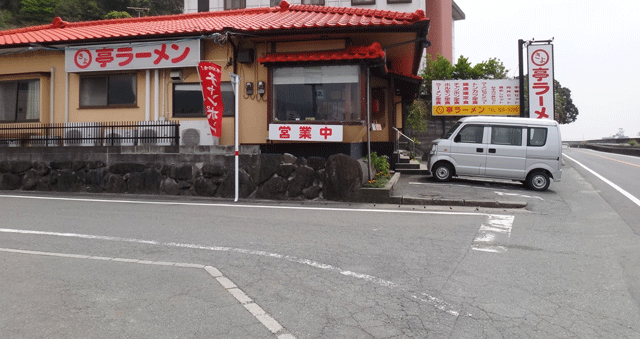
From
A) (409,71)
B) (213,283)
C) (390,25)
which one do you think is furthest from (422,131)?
(213,283)

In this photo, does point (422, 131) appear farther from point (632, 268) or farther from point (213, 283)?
point (213, 283)

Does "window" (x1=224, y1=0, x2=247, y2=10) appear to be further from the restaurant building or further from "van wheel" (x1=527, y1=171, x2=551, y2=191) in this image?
"van wheel" (x1=527, y1=171, x2=551, y2=191)

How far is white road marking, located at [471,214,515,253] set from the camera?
5.92 m

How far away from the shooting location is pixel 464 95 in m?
22.1

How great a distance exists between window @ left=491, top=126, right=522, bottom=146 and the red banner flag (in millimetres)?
7736

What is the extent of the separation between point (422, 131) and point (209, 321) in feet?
68.6

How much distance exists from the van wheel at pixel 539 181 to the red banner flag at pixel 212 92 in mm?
8704

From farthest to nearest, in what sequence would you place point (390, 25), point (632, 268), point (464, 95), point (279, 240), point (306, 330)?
point (464, 95) → point (390, 25) → point (279, 240) → point (632, 268) → point (306, 330)

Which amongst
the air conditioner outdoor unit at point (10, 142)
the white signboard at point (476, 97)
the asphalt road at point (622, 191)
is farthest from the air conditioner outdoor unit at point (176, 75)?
the white signboard at point (476, 97)

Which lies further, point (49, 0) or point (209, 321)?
point (49, 0)

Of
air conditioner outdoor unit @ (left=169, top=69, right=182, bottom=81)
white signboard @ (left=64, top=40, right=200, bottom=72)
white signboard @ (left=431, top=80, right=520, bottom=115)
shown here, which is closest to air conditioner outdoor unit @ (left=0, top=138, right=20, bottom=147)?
white signboard @ (left=64, top=40, right=200, bottom=72)

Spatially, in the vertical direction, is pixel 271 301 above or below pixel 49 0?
below

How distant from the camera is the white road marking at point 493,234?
5.92 m

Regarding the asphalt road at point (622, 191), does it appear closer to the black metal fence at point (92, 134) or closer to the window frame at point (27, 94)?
the black metal fence at point (92, 134)
